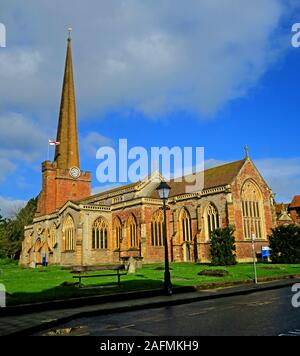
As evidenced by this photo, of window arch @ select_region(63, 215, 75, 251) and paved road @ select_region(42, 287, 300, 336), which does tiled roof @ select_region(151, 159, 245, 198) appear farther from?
paved road @ select_region(42, 287, 300, 336)

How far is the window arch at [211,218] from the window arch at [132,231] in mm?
8644

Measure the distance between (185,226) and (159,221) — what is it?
319 cm

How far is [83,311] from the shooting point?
11.3 meters

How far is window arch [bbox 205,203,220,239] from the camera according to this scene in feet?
124

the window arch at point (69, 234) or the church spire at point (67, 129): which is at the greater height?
the church spire at point (67, 129)

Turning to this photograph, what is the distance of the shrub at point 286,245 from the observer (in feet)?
101

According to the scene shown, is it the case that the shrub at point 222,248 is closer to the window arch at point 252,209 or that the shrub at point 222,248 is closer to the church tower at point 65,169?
the window arch at point 252,209

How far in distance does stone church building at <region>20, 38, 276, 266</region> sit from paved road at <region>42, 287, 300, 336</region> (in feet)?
81.8

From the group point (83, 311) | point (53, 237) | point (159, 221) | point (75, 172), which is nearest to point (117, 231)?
point (159, 221)

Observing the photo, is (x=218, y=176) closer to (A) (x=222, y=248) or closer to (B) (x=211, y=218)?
(B) (x=211, y=218)

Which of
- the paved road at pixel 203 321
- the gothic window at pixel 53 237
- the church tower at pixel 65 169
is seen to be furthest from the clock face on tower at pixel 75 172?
the paved road at pixel 203 321

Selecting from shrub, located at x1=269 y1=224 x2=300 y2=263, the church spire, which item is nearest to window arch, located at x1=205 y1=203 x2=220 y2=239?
shrub, located at x1=269 y1=224 x2=300 y2=263
